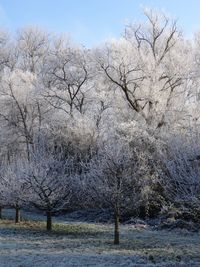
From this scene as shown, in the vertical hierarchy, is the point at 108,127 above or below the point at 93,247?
above

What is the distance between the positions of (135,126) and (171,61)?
6.47 meters

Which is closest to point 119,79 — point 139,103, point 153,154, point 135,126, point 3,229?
point 139,103

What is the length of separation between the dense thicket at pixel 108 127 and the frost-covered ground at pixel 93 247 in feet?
3.68

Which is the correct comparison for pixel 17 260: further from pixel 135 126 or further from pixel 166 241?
pixel 135 126

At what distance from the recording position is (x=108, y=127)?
108ft

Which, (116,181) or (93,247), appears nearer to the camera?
(93,247)

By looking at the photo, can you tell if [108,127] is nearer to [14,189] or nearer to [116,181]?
[14,189]

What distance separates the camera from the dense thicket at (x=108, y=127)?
20.8m

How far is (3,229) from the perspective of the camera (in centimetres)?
2245

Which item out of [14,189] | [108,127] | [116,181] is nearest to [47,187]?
[14,189]

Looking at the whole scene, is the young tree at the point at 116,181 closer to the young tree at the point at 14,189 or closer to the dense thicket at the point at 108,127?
the dense thicket at the point at 108,127

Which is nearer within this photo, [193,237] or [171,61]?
[193,237]

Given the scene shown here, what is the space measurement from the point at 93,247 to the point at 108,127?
16178 mm

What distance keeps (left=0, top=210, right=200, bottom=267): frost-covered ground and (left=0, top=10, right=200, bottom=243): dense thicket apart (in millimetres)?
1123
